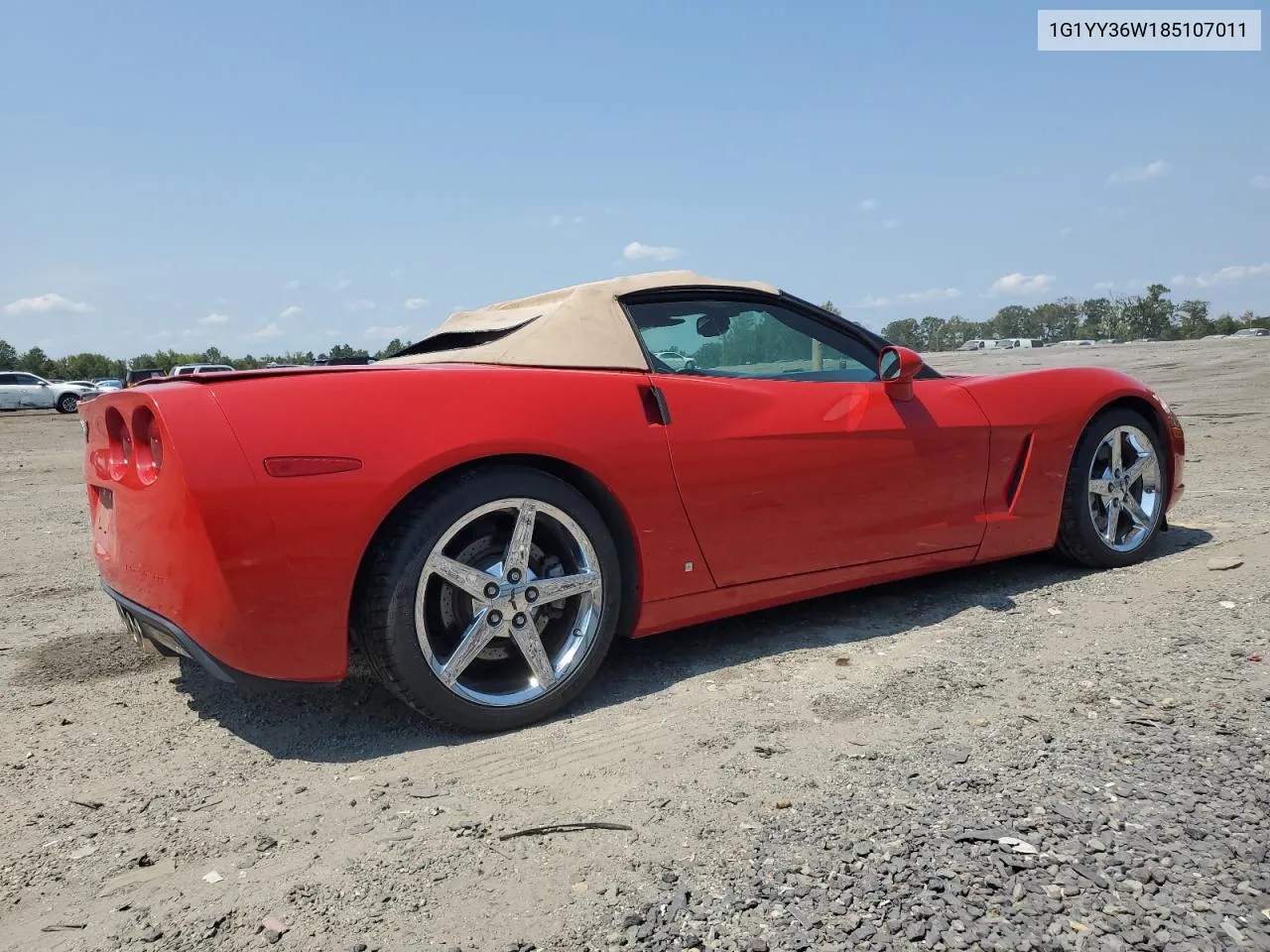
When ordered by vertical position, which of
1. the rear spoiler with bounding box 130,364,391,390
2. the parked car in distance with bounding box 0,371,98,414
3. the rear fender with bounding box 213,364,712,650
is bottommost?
the rear fender with bounding box 213,364,712,650

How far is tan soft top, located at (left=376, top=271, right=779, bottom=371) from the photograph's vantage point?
9.76ft

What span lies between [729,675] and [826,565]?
585 mm

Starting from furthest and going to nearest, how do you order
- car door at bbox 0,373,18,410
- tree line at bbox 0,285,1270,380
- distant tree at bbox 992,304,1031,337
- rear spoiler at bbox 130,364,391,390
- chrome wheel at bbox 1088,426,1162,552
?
distant tree at bbox 992,304,1031,337 → tree line at bbox 0,285,1270,380 → car door at bbox 0,373,18,410 → chrome wheel at bbox 1088,426,1162,552 → rear spoiler at bbox 130,364,391,390

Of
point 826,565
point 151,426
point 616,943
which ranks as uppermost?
point 151,426

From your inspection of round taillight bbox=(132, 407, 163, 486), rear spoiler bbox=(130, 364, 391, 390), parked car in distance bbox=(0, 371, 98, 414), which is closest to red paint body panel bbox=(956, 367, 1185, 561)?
rear spoiler bbox=(130, 364, 391, 390)

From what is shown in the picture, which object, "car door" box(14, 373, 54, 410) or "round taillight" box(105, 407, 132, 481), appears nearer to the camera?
"round taillight" box(105, 407, 132, 481)

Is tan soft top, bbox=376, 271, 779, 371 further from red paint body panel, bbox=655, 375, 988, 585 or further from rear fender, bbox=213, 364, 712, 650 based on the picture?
red paint body panel, bbox=655, 375, 988, 585

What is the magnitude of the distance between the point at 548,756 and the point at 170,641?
1078mm

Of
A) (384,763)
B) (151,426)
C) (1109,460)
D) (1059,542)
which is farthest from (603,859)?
(1109,460)

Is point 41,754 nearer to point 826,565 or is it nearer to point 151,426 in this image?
point 151,426

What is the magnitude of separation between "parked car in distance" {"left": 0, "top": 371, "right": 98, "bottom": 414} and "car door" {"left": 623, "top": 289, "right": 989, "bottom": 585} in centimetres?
3721

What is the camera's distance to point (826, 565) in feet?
10.9

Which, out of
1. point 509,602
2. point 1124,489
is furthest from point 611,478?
point 1124,489

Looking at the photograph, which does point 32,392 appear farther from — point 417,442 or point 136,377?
point 417,442
